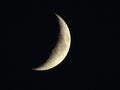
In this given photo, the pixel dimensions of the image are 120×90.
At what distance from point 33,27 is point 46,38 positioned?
2.13 feet

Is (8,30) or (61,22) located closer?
(8,30)

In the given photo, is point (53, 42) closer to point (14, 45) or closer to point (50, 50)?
point (50, 50)

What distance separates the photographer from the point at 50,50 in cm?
1842

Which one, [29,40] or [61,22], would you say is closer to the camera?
[29,40]

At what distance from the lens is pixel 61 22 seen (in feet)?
62.7

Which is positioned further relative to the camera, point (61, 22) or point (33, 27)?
point (61, 22)

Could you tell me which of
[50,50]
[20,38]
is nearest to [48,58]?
[50,50]

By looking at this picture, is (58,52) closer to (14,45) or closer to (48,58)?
(48,58)

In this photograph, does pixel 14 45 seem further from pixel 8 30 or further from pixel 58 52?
pixel 58 52

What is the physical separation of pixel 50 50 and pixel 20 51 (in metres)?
1.24

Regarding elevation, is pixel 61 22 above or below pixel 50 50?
above

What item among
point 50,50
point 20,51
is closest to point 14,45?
point 20,51

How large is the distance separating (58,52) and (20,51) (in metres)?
1.66

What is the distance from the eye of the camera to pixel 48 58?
61.0ft
